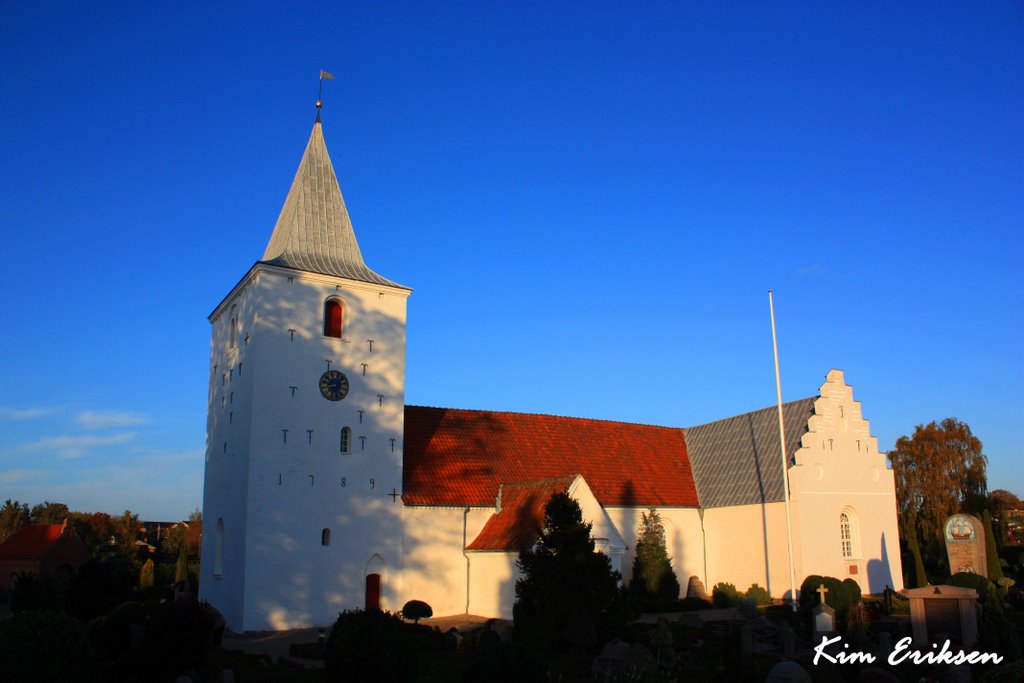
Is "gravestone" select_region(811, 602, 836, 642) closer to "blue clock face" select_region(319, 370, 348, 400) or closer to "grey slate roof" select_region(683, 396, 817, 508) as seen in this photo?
"grey slate roof" select_region(683, 396, 817, 508)

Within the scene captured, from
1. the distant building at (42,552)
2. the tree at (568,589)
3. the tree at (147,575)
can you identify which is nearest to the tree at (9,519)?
the distant building at (42,552)

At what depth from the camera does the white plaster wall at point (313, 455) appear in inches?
928

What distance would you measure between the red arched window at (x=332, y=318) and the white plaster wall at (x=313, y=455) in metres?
0.27

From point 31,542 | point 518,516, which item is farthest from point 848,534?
point 31,542

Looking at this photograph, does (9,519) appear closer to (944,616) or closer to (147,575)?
(147,575)

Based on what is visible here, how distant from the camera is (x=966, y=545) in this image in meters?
27.3

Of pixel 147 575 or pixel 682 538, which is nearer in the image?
pixel 682 538

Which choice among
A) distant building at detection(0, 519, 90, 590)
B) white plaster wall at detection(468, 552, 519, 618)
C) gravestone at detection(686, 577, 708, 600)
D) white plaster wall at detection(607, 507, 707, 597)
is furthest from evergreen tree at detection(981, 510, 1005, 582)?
distant building at detection(0, 519, 90, 590)

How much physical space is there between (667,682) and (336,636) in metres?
5.29

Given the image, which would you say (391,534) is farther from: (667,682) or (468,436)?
(667,682)

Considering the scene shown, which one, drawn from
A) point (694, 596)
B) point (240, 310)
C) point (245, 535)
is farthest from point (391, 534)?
point (694, 596)

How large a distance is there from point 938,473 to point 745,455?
19.1m

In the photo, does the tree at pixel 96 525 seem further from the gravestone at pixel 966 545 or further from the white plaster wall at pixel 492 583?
the gravestone at pixel 966 545

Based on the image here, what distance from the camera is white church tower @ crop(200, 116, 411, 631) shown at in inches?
933
